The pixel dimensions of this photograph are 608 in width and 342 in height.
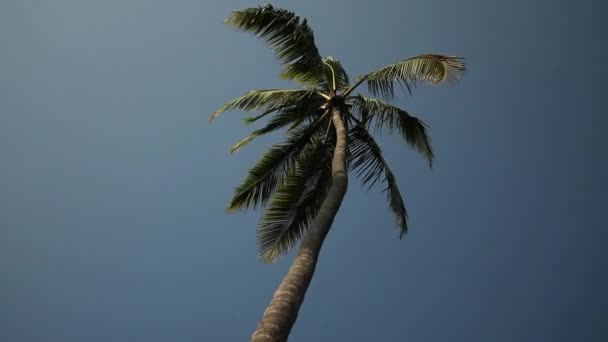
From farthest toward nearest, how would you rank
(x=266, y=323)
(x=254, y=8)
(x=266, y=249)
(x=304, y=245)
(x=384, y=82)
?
(x=384, y=82)
(x=266, y=249)
(x=254, y=8)
(x=304, y=245)
(x=266, y=323)

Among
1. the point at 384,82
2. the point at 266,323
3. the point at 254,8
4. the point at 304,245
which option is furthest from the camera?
the point at 384,82

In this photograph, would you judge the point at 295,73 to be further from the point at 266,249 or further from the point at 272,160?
the point at 266,249

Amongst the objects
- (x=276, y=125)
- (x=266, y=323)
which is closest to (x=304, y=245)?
(x=266, y=323)

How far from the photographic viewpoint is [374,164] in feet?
36.1

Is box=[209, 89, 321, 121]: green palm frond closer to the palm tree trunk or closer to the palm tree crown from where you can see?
the palm tree crown

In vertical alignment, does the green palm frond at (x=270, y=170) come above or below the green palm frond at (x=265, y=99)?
below

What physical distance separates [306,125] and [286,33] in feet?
8.10

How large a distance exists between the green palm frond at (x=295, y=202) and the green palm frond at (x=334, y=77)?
4.83 feet

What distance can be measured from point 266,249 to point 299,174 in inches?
80.2

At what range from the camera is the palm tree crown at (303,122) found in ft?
31.8

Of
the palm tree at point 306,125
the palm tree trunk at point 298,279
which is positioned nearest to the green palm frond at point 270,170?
the palm tree at point 306,125

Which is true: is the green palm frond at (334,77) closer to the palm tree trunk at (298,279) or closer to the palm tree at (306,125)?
the palm tree at (306,125)

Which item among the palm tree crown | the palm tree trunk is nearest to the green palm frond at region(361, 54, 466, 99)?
the palm tree crown

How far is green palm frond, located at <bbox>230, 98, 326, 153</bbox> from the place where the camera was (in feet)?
34.5
